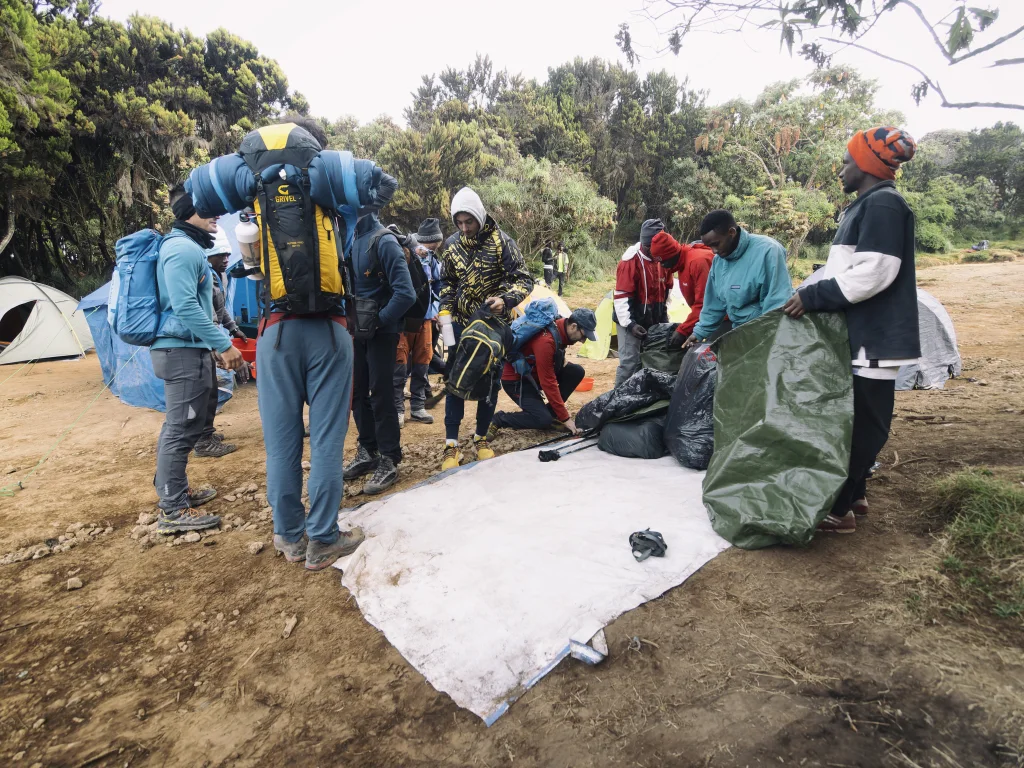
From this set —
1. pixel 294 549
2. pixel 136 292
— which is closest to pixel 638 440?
pixel 294 549

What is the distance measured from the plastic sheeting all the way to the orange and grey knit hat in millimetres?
607

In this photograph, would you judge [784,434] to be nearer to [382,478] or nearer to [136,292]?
[382,478]

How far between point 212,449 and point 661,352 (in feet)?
12.2

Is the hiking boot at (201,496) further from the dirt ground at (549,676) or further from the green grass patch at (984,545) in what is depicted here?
the green grass patch at (984,545)

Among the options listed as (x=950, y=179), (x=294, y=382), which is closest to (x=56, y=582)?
(x=294, y=382)

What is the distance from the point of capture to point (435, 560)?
2.35m

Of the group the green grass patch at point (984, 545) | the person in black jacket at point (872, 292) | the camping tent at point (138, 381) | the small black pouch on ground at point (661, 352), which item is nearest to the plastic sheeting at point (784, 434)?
the person in black jacket at point (872, 292)

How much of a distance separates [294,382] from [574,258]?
1425cm

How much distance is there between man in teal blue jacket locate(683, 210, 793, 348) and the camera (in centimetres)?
304

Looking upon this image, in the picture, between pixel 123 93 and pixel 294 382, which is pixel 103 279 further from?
pixel 294 382

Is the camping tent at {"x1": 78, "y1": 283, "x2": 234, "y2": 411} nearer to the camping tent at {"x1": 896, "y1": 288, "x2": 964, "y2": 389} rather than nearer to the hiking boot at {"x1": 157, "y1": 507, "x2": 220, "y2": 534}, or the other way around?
the hiking boot at {"x1": 157, "y1": 507, "x2": 220, "y2": 534}

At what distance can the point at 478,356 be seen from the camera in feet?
11.7

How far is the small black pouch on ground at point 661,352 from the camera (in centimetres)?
407

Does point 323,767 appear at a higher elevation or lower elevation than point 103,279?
lower
